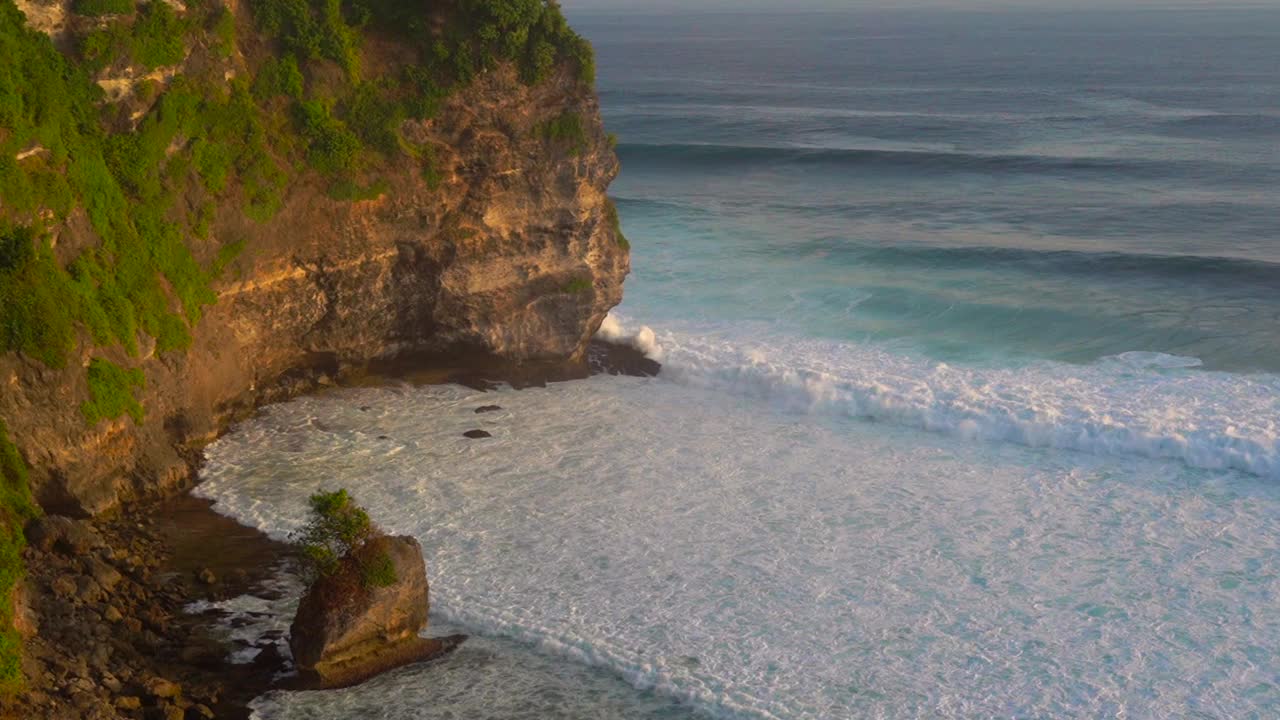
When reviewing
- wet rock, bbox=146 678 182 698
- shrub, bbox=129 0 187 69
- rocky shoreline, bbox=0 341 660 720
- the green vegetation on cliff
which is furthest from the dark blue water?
wet rock, bbox=146 678 182 698

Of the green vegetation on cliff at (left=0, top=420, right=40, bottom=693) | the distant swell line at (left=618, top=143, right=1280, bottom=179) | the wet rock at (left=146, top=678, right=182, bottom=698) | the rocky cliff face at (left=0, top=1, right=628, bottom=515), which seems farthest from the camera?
the distant swell line at (left=618, top=143, right=1280, bottom=179)

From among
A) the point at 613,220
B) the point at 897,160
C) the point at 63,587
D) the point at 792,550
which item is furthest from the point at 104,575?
the point at 897,160

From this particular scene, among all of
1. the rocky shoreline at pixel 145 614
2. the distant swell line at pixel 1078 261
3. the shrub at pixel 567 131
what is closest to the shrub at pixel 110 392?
the rocky shoreline at pixel 145 614

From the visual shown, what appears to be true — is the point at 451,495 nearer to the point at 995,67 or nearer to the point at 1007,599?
the point at 1007,599

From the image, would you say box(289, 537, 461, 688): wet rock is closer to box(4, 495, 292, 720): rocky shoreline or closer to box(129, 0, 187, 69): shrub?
box(4, 495, 292, 720): rocky shoreline

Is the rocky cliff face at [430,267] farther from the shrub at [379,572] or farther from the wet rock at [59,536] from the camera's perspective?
the shrub at [379,572]
